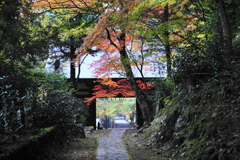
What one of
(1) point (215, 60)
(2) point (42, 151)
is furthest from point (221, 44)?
(2) point (42, 151)

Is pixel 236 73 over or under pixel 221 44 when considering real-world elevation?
under

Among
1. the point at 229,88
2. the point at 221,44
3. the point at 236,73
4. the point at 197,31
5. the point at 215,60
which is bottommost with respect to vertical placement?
the point at 229,88

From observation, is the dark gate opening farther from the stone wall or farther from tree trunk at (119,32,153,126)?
the stone wall

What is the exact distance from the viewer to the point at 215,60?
5938 millimetres

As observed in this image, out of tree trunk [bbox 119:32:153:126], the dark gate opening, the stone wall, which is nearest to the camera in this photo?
the stone wall

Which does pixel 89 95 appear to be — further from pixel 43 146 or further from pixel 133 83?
pixel 43 146

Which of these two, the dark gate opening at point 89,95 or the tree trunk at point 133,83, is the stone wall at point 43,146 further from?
the dark gate opening at point 89,95

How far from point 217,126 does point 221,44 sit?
2394mm

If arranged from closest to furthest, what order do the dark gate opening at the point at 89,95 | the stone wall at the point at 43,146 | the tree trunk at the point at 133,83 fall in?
1. the stone wall at the point at 43,146
2. the tree trunk at the point at 133,83
3. the dark gate opening at the point at 89,95

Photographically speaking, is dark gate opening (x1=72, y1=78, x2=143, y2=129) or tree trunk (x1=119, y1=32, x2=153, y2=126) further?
dark gate opening (x1=72, y1=78, x2=143, y2=129)

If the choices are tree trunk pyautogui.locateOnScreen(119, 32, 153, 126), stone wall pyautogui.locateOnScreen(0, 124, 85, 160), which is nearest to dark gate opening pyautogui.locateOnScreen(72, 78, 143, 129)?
tree trunk pyautogui.locateOnScreen(119, 32, 153, 126)

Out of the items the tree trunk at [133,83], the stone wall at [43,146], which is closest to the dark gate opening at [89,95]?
the tree trunk at [133,83]

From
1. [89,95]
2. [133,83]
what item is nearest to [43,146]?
[133,83]

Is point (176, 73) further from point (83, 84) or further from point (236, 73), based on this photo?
point (83, 84)
